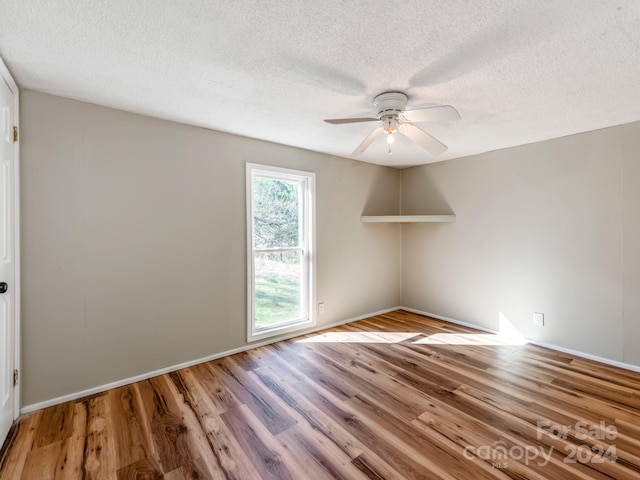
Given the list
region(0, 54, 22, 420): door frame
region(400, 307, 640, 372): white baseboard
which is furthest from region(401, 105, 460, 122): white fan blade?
region(400, 307, 640, 372): white baseboard

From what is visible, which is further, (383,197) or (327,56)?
(383,197)

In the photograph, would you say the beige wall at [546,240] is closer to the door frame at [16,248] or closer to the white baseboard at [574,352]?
the white baseboard at [574,352]

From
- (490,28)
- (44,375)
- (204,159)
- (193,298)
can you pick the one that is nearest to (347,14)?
(490,28)

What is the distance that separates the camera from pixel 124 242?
240cm

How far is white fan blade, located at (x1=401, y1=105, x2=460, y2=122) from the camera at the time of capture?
1744 mm

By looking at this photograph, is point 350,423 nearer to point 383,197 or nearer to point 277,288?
point 277,288

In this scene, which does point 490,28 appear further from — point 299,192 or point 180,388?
point 180,388

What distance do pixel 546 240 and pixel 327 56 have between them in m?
2.99

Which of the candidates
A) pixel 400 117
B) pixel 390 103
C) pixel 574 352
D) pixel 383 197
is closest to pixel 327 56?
pixel 390 103

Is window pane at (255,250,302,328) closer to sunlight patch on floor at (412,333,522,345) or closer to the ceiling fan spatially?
sunlight patch on floor at (412,333,522,345)

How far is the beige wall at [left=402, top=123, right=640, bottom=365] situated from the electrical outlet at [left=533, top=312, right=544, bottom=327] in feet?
0.14

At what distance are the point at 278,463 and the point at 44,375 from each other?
1.82 meters

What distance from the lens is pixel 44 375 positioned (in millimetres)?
2100

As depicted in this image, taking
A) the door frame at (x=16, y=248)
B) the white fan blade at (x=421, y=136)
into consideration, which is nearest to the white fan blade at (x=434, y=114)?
the white fan blade at (x=421, y=136)
